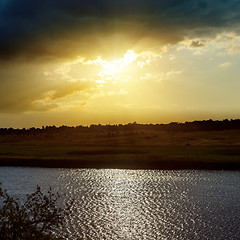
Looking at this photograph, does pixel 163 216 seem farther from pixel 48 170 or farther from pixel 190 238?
pixel 48 170

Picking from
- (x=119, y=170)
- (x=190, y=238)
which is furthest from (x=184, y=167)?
(x=190, y=238)

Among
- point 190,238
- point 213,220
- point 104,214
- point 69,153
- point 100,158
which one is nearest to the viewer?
point 190,238

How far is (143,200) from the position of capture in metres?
38.9

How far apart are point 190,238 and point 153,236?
299cm

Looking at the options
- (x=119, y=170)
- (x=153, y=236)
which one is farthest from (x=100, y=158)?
(x=153, y=236)

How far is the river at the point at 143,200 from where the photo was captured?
27234 millimetres

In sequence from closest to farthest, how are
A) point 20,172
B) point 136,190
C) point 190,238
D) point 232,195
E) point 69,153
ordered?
point 190,238
point 232,195
point 136,190
point 20,172
point 69,153

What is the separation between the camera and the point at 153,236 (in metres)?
26.0

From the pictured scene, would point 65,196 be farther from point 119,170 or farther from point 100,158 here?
point 100,158

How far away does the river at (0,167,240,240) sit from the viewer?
27.2 m

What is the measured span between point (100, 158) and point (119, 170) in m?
10.7

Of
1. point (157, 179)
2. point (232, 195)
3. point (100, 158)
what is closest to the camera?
point (232, 195)

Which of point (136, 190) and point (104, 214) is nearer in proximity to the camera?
point (104, 214)

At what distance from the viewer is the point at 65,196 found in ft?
135
